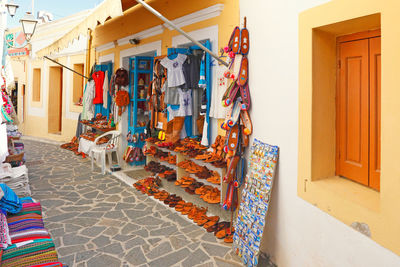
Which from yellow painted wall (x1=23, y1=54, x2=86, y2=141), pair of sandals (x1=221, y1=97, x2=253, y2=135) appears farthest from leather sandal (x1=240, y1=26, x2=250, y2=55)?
yellow painted wall (x1=23, y1=54, x2=86, y2=141)

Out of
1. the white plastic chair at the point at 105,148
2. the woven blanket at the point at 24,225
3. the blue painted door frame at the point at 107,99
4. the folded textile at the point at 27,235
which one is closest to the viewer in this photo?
the folded textile at the point at 27,235

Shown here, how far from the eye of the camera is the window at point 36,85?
44.2 feet

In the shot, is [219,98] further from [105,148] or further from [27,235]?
[105,148]

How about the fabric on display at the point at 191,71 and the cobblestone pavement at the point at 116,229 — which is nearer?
the cobblestone pavement at the point at 116,229

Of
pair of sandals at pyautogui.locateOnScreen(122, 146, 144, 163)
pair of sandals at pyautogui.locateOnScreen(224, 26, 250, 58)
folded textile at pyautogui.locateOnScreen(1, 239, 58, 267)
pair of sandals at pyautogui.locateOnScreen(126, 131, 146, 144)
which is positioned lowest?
folded textile at pyautogui.locateOnScreen(1, 239, 58, 267)

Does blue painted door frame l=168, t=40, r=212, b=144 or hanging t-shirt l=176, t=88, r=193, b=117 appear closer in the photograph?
blue painted door frame l=168, t=40, r=212, b=144

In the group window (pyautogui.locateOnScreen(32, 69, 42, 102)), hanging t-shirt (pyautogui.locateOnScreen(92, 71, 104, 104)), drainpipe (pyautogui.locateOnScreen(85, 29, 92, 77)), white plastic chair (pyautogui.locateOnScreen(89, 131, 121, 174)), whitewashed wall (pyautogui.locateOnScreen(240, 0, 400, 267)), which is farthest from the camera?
window (pyautogui.locateOnScreen(32, 69, 42, 102))

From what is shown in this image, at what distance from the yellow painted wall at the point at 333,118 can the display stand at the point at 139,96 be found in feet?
17.2

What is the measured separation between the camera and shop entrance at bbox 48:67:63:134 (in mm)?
12523

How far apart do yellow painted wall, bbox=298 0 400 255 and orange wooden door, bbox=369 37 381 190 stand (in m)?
0.13

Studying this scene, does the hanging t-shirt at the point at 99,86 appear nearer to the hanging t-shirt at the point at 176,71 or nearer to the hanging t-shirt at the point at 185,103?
the hanging t-shirt at the point at 176,71

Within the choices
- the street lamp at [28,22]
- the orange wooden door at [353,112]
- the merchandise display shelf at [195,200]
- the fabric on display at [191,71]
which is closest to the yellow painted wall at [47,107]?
the street lamp at [28,22]

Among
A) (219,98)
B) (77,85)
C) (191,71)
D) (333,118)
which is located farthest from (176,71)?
(77,85)

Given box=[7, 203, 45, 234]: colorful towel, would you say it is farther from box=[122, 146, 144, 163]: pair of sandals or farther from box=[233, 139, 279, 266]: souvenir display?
box=[122, 146, 144, 163]: pair of sandals
